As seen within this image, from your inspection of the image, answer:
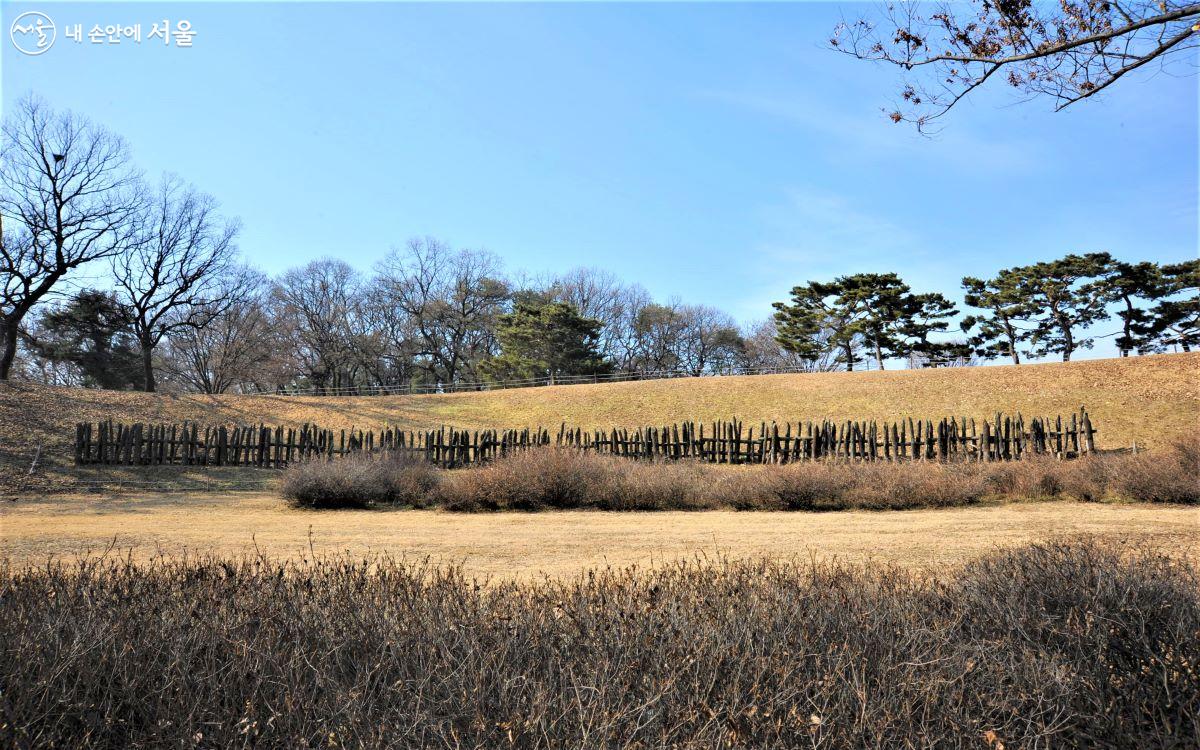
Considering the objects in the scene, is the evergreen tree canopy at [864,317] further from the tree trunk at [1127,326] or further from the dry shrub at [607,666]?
the dry shrub at [607,666]

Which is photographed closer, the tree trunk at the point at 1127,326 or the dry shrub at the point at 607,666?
the dry shrub at the point at 607,666

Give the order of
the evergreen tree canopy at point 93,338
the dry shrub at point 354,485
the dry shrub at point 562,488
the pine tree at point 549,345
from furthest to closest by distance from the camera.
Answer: the pine tree at point 549,345 < the evergreen tree canopy at point 93,338 < the dry shrub at point 354,485 < the dry shrub at point 562,488

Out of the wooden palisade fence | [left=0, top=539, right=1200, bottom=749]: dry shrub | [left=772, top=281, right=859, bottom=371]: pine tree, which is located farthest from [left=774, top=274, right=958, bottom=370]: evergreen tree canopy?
[left=0, top=539, right=1200, bottom=749]: dry shrub

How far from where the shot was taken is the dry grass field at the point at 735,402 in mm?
28672

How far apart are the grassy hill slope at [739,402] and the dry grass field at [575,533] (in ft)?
48.8

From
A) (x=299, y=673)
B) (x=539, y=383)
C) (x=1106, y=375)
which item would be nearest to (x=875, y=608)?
(x=299, y=673)

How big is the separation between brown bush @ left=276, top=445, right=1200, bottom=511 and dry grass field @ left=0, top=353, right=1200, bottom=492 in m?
13.2

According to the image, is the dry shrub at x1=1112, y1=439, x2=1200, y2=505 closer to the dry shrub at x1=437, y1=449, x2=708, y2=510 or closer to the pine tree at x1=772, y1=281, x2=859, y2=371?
the dry shrub at x1=437, y1=449, x2=708, y2=510

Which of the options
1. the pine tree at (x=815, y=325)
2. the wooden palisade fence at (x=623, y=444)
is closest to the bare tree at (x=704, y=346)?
the pine tree at (x=815, y=325)

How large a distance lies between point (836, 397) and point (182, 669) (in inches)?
1353

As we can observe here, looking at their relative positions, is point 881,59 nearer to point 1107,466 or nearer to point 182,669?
point 182,669

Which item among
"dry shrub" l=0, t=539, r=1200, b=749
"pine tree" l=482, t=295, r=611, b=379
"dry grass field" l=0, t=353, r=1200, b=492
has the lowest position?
"dry shrub" l=0, t=539, r=1200, b=749

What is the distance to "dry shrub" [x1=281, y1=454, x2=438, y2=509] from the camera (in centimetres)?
1675

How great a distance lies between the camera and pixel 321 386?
60062 millimetres
